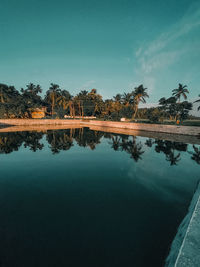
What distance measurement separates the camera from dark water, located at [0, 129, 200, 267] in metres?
3.10

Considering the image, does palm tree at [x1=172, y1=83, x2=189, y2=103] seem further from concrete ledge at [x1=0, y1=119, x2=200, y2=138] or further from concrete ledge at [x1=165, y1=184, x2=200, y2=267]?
concrete ledge at [x1=165, y1=184, x2=200, y2=267]

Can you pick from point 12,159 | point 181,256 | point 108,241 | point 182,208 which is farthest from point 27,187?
point 182,208

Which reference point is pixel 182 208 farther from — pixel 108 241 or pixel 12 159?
pixel 12 159

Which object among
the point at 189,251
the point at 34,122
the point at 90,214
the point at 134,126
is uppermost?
the point at 134,126

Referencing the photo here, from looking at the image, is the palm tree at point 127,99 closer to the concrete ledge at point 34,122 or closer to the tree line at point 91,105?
the tree line at point 91,105

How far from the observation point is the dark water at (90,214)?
10.2 ft

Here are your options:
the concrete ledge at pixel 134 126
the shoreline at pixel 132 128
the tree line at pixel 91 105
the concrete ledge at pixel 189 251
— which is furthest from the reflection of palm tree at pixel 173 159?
the tree line at pixel 91 105

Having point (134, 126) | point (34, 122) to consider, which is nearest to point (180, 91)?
point (134, 126)

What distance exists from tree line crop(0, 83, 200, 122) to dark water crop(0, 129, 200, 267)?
3170 centimetres

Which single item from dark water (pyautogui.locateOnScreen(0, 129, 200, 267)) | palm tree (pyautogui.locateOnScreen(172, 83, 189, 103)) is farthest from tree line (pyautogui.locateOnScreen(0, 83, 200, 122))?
dark water (pyautogui.locateOnScreen(0, 129, 200, 267))

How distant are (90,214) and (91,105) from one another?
2516 inches

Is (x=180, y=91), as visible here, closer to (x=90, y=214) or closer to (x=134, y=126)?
(x=134, y=126)

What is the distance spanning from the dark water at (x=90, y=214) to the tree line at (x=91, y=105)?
31.7m

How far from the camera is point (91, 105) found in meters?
65.8
